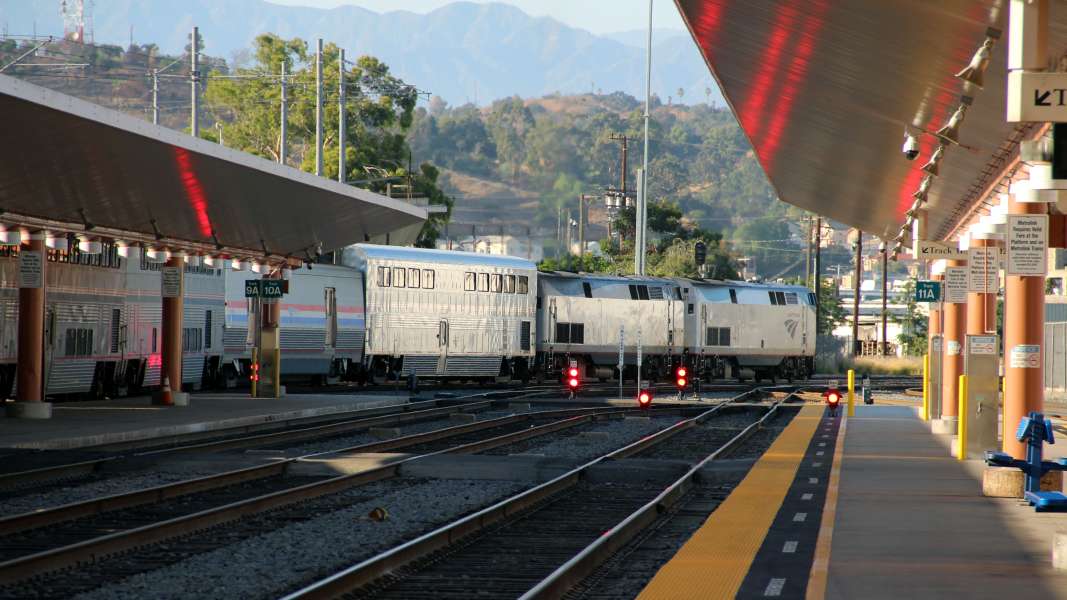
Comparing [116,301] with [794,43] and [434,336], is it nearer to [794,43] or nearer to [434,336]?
[434,336]

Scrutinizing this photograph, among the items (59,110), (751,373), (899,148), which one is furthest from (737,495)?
(751,373)

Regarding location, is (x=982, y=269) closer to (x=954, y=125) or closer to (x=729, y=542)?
(x=954, y=125)

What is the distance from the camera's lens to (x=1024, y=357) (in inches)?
677

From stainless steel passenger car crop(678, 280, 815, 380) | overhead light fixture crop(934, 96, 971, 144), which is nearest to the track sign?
overhead light fixture crop(934, 96, 971, 144)

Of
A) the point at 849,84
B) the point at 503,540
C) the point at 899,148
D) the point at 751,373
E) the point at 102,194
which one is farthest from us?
the point at 751,373

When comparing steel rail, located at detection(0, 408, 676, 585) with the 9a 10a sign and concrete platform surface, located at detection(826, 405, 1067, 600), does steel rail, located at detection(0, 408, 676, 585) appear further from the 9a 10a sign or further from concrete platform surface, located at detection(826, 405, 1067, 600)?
the 9a 10a sign

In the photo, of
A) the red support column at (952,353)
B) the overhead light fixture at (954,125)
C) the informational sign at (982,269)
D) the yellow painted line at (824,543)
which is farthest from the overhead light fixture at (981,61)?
the red support column at (952,353)

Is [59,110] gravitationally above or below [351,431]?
above

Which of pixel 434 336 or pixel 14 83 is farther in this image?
pixel 434 336

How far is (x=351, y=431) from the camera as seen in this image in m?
29.1

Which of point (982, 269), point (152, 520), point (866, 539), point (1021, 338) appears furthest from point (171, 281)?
point (866, 539)

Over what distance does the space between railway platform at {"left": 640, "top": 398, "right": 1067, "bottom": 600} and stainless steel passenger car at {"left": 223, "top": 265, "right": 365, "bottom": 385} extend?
75.7 feet

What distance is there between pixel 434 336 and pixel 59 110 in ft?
95.7

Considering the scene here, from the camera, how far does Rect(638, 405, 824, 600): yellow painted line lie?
10.7 m
